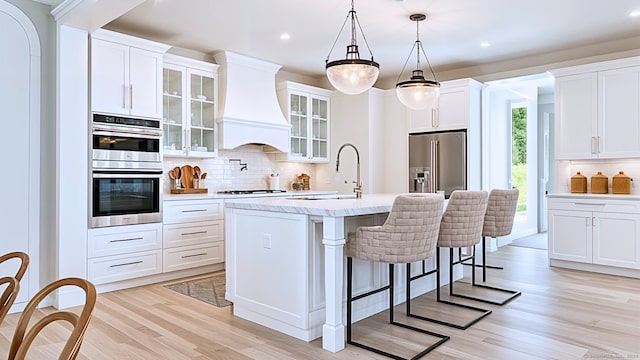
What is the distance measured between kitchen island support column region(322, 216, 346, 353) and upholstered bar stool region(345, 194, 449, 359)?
0.51ft

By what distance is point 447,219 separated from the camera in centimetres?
355

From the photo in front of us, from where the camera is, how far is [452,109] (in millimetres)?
6188

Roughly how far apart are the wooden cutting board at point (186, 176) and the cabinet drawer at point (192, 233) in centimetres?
72

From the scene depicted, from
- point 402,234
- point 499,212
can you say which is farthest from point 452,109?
point 402,234

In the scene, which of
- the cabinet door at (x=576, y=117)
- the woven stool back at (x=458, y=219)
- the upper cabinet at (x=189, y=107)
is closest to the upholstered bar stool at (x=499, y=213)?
the woven stool back at (x=458, y=219)

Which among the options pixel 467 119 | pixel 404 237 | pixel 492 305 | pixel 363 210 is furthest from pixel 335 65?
pixel 467 119

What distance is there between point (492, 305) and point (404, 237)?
145 cm

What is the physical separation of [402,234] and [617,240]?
11.0 feet

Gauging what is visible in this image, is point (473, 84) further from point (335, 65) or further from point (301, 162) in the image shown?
point (335, 65)

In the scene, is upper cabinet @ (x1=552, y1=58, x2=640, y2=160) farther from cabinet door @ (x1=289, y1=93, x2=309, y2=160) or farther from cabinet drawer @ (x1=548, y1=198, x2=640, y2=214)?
cabinet door @ (x1=289, y1=93, x2=309, y2=160)

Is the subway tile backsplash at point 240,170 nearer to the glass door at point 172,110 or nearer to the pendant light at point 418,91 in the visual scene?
the glass door at point 172,110

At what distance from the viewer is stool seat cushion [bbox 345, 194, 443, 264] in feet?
9.27

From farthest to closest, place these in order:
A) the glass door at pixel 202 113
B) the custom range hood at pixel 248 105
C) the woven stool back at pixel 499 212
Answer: the custom range hood at pixel 248 105 < the glass door at pixel 202 113 < the woven stool back at pixel 499 212

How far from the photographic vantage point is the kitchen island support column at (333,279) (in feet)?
9.12
